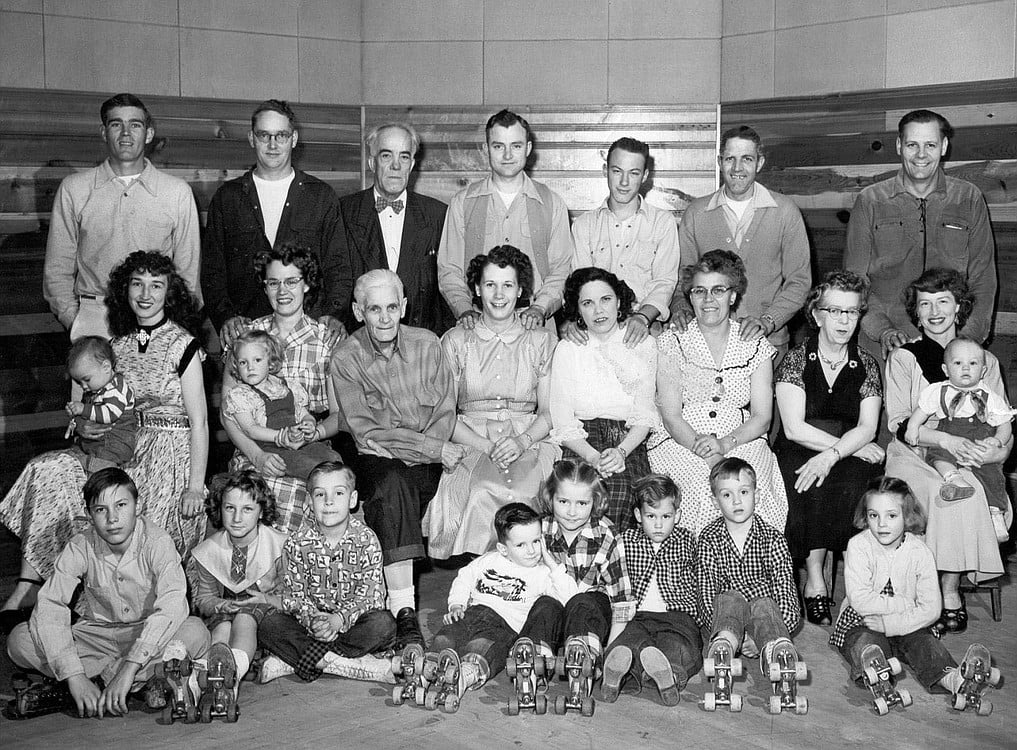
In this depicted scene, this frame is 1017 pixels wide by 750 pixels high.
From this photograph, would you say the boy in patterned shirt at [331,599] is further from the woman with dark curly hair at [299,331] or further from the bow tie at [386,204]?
the bow tie at [386,204]

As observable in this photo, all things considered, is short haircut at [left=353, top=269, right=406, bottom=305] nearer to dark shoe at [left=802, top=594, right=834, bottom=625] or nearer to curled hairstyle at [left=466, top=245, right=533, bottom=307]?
curled hairstyle at [left=466, top=245, right=533, bottom=307]

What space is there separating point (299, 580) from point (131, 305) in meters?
1.24

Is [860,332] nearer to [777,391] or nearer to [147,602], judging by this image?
[777,391]

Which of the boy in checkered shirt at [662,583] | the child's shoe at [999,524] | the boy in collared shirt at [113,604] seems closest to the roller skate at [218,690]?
the boy in collared shirt at [113,604]

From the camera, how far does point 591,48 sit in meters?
5.94

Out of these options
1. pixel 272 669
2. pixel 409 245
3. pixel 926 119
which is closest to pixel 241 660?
pixel 272 669

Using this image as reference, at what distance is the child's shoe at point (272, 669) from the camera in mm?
3633

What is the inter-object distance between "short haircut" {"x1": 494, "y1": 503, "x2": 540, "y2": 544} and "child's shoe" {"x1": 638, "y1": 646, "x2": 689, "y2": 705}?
530 millimetres

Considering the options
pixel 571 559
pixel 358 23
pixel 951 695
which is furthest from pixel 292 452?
pixel 358 23

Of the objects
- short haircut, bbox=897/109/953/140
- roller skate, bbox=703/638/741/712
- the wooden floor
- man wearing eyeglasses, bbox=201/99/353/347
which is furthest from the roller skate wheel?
man wearing eyeglasses, bbox=201/99/353/347

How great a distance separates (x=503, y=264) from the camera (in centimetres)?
437

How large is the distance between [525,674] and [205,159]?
3240 millimetres

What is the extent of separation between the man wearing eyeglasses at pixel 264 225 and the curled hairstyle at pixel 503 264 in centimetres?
55

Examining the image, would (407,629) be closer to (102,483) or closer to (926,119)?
(102,483)
